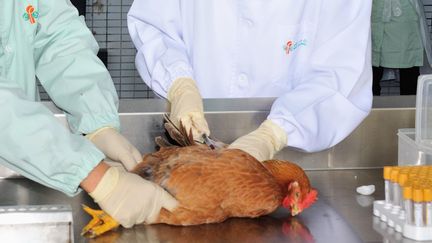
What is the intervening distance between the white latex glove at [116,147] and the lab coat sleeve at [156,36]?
0.47 meters

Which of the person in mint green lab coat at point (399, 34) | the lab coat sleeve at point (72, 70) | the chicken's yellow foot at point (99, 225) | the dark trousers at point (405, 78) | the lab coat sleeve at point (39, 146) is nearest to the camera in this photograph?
the lab coat sleeve at point (39, 146)

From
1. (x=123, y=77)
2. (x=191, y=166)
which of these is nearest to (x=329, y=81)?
(x=191, y=166)

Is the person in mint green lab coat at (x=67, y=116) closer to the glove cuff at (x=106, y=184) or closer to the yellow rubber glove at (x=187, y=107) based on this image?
the glove cuff at (x=106, y=184)

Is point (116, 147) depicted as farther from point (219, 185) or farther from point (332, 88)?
point (332, 88)

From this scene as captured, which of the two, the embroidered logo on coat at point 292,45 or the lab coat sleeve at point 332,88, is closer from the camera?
the lab coat sleeve at point 332,88

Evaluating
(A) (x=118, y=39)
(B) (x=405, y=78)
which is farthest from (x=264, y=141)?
(A) (x=118, y=39)

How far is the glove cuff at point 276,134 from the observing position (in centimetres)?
183

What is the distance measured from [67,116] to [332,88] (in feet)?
2.07

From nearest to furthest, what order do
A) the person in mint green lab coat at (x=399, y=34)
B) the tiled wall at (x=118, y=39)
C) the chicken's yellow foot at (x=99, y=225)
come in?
the chicken's yellow foot at (x=99, y=225) < the person in mint green lab coat at (x=399, y=34) < the tiled wall at (x=118, y=39)

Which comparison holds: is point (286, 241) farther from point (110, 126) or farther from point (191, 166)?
point (110, 126)

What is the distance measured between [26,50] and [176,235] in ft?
1.83

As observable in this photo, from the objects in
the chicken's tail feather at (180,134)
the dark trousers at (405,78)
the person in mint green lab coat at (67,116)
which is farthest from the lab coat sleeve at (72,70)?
the dark trousers at (405,78)

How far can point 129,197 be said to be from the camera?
1.46m

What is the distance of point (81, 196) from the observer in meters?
1.71
